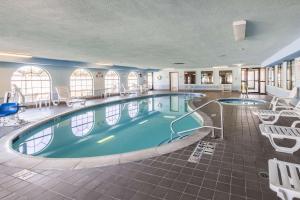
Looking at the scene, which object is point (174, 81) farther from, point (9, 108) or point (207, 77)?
point (9, 108)

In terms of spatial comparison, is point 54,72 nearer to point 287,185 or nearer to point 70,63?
point 70,63

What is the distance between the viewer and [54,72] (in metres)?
10.3

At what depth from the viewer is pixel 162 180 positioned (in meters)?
2.24

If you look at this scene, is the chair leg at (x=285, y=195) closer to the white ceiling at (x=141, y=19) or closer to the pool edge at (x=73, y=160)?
the pool edge at (x=73, y=160)

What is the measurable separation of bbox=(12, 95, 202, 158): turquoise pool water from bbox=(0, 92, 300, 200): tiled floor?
171 centimetres

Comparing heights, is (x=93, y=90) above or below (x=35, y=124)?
above

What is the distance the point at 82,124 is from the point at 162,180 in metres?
4.94

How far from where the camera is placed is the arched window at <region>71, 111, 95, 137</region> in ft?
18.7

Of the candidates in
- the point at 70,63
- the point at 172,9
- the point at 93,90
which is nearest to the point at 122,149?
the point at 172,9

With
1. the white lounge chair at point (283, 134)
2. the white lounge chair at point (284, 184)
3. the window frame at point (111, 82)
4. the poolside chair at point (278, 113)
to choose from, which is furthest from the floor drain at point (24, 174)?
the window frame at point (111, 82)

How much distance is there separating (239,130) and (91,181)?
11.4 feet

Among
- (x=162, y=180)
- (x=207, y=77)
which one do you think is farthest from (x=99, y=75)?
(x=162, y=180)

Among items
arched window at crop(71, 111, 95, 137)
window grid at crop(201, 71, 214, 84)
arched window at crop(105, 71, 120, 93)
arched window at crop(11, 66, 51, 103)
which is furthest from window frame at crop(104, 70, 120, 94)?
window grid at crop(201, 71, 214, 84)

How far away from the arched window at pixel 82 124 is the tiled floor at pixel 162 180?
116 inches
